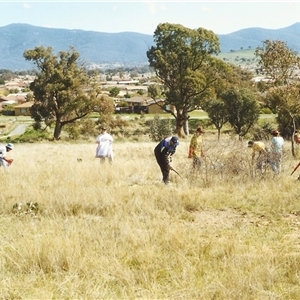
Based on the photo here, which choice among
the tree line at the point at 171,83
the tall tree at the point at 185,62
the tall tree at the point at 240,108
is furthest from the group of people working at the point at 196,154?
the tall tree at the point at 240,108

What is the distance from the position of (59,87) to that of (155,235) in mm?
29463

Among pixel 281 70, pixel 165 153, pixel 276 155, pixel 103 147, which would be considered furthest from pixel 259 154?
pixel 281 70

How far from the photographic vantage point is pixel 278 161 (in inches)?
401

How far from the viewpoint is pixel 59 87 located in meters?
33.8

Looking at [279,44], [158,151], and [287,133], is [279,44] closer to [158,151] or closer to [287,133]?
[158,151]

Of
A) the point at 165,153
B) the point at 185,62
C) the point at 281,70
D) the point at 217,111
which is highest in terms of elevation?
the point at 185,62

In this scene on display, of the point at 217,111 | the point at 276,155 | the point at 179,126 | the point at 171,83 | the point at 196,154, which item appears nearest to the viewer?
the point at 276,155

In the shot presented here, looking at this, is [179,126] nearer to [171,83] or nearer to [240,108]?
[171,83]

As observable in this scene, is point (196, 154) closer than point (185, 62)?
Yes

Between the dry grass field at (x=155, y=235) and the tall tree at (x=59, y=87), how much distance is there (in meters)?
24.6

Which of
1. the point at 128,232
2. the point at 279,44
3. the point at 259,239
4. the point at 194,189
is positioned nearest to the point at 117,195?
the point at 194,189

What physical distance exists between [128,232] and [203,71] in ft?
105

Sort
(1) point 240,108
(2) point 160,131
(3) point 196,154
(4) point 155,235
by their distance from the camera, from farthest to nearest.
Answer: (1) point 240,108, (2) point 160,131, (3) point 196,154, (4) point 155,235

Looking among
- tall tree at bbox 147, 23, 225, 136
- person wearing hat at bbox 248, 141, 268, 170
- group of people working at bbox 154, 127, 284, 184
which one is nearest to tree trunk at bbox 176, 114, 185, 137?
tall tree at bbox 147, 23, 225, 136
